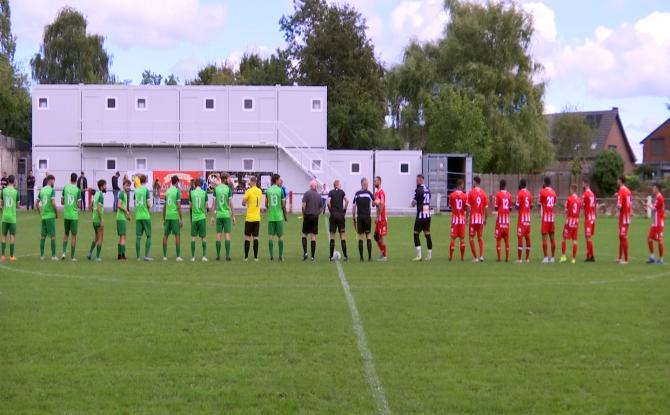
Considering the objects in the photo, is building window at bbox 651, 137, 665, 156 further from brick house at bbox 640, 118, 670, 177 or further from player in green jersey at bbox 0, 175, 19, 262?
player in green jersey at bbox 0, 175, 19, 262

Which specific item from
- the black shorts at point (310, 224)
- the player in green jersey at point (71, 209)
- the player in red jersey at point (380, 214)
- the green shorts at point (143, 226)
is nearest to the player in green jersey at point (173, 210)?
the green shorts at point (143, 226)

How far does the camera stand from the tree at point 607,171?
200ft

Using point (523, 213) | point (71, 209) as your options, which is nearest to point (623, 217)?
point (523, 213)

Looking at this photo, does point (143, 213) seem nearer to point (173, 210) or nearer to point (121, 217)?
point (121, 217)

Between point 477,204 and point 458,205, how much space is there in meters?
0.47

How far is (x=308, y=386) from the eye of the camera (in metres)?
8.08

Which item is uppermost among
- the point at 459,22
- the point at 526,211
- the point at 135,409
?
the point at 459,22

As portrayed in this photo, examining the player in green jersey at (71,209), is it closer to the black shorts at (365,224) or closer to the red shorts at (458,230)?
the black shorts at (365,224)

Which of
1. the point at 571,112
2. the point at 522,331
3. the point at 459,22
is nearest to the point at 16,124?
the point at 459,22

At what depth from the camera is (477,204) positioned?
2119cm

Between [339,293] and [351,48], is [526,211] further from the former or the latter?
[351,48]

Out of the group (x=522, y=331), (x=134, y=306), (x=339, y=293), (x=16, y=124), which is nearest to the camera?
(x=522, y=331)

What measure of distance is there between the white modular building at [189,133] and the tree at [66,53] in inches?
1125

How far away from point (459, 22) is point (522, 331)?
166 feet
